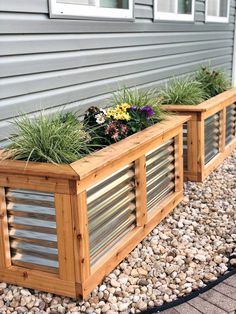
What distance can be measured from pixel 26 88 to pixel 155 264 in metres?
1.46

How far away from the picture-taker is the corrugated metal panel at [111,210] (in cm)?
265

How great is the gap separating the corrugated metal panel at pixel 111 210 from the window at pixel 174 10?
106 inches

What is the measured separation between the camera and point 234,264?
9.63 ft

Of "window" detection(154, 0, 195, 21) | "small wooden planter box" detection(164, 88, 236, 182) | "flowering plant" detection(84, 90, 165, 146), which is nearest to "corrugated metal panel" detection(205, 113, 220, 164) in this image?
"small wooden planter box" detection(164, 88, 236, 182)

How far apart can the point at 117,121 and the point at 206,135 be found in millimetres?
1666

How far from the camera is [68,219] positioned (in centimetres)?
246

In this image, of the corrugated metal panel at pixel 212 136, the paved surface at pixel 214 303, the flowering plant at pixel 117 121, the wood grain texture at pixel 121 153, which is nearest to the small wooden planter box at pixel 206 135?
the corrugated metal panel at pixel 212 136

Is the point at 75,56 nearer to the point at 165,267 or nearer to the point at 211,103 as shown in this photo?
the point at 211,103

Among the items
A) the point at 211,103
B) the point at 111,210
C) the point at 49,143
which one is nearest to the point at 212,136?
the point at 211,103

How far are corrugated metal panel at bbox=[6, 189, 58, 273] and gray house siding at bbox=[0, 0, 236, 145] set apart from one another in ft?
2.09

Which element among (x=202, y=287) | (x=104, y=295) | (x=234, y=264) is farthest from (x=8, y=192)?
(x=234, y=264)

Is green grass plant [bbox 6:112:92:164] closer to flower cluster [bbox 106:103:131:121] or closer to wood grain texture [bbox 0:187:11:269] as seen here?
wood grain texture [bbox 0:187:11:269]

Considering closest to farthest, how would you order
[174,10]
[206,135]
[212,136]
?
1. [206,135]
2. [212,136]
3. [174,10]

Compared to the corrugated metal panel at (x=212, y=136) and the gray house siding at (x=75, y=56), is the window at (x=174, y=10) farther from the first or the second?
the corrugated metal panel at (x=212, y=136)
